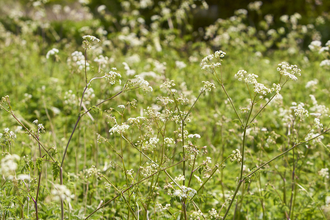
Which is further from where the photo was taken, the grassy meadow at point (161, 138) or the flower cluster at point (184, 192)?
the grassy meadow at point (161, 138)

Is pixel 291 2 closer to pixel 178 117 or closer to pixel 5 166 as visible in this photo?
pixel 178 117

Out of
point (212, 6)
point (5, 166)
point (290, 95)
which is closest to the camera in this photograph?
point (5, 166)

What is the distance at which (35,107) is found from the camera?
519 cm

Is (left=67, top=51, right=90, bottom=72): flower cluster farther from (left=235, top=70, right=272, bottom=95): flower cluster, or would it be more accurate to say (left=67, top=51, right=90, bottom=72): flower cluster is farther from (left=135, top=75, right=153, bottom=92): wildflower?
(left=235, top=70, right=272, bottom=95): flower cluster

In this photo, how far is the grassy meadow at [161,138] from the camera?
208cm

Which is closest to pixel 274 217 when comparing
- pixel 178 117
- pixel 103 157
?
pixel 178 117

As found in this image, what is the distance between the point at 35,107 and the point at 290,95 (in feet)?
15.3

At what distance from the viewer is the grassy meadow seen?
6.81 feet

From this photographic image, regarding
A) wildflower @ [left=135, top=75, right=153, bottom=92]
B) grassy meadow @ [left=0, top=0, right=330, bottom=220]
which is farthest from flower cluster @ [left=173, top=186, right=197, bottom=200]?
wildflower @ [left=135, top=75, right=153, bottom=92]

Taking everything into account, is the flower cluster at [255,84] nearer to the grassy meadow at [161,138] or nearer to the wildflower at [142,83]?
the grassy meadow at [161,138]

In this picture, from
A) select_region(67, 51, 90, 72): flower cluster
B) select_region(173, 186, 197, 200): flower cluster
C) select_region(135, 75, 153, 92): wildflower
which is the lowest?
select_region(173, 186, 197, 200): flower cluster

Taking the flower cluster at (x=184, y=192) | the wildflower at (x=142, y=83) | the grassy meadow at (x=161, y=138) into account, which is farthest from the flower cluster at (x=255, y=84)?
the flower cluster at (x=184, y=192)

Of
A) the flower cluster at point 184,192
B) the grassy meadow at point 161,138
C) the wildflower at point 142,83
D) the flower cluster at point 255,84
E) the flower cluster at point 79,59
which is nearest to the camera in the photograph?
the flower cluster at point 184,192

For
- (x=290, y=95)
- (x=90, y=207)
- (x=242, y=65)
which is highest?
(x=242, y=65)
